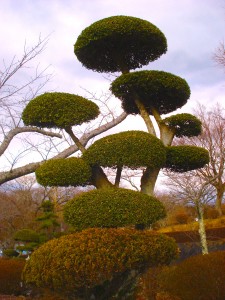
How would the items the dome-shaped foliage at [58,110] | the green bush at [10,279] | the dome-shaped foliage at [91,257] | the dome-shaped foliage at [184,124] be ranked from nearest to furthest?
the dome-shaped foliage at [91,257] → the dome-shaped foliage at [58,110] → the dome-shaped foliage at [184,124] → the green bush at [10,279]

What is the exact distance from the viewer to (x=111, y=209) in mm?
6207

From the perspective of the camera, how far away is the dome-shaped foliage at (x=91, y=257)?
5.38m

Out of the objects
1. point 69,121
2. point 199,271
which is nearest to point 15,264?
point 69,121

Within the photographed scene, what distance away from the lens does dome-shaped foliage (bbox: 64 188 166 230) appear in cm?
623

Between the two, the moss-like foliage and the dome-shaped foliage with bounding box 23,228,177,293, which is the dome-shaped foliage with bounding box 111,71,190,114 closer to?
the moss-like foliage

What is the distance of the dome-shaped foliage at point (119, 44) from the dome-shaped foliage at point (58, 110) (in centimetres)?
154

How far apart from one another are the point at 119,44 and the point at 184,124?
2187mm

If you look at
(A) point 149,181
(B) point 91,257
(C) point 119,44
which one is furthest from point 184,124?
(B) point 91,257

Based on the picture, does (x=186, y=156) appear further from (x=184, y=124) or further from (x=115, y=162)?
(x=115, y=162)

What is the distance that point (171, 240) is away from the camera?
6.43m

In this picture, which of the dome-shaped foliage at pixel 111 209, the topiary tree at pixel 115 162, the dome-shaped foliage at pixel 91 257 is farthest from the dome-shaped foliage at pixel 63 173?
the dome-shaped foliage at pixel 91 257

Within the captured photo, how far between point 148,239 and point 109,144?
5.90 ft

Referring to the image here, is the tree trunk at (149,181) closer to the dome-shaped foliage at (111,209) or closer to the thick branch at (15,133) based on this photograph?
the dome-shaped foliage at (111,209)

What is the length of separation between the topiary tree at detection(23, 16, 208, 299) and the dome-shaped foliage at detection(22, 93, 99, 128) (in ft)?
0.06
